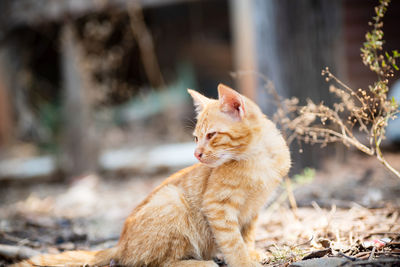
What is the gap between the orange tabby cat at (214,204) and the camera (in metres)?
2.15

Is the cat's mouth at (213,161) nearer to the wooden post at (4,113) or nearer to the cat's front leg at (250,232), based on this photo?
the cat's front leg at (250,232)

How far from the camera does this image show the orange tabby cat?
7.07 ft

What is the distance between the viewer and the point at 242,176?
7.23ft

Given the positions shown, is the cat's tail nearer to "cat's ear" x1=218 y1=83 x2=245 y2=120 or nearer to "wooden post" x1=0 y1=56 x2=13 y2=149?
"cat's ear" x1=218 y1=83 x2=245 y2=120

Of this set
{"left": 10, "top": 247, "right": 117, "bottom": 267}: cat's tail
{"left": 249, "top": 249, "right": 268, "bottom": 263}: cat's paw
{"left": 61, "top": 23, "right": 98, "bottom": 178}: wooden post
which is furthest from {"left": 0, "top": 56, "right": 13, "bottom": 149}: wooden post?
{"left": 249, "top": 249, "right": 268, "bottom": 263}: cat's paw

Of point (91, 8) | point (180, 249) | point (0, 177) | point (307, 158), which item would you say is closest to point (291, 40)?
point (307, 158)

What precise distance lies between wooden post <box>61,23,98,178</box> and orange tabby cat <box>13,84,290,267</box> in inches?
145

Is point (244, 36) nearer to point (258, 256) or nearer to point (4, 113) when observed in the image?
point (258, 256)

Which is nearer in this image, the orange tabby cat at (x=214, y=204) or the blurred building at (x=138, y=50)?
the orange tabby cat at (x=214, y=204)

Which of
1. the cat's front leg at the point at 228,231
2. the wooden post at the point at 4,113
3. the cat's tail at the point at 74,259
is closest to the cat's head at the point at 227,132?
the cat's front leg at the point at 228,231

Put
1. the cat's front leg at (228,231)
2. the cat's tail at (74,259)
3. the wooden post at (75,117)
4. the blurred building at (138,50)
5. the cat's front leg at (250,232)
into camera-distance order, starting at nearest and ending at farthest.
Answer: the cat's front leg at (228,231), the cat's tail at (74,259), the cat's front leg at (250,232), the blurred building at (138,50), the wooden post at (75,117)

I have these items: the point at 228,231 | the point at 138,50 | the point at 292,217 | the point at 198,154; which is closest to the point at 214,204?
the point at 228,231

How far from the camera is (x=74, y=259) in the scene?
2.22 m

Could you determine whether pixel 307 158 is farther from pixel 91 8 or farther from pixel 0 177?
pixel 0 177
